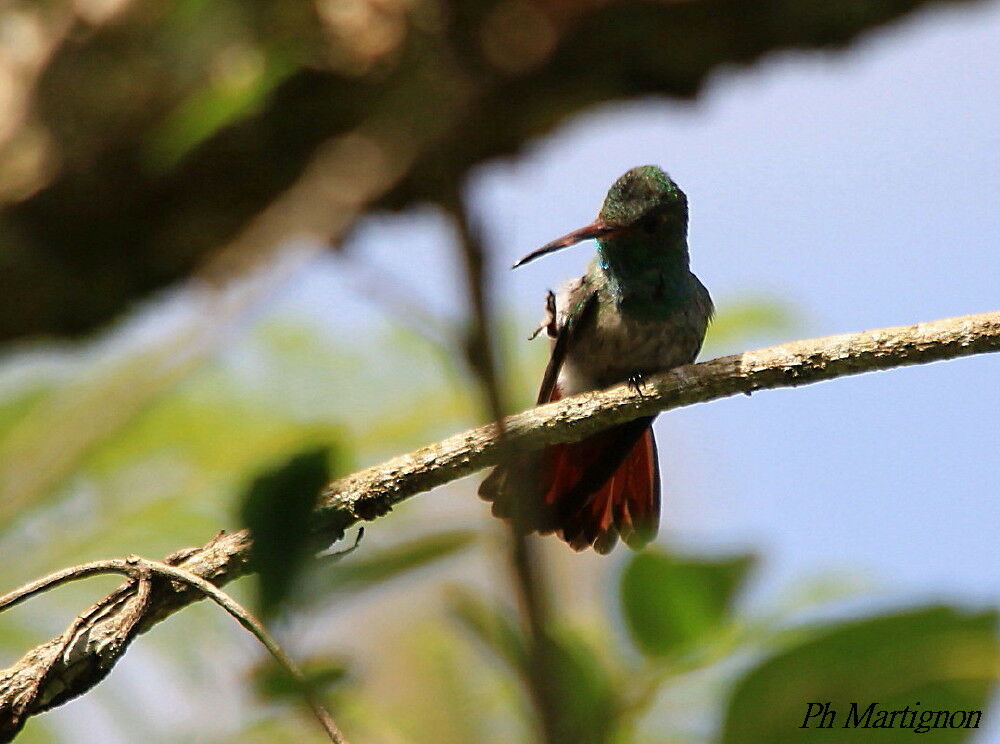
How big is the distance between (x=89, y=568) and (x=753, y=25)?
4.98 metres

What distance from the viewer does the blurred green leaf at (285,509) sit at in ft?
2.98

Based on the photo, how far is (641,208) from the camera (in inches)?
142

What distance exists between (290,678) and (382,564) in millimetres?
134

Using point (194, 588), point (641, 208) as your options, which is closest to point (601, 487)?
point (641, 208)

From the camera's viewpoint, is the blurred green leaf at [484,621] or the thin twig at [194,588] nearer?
the thin twig at [194,588]

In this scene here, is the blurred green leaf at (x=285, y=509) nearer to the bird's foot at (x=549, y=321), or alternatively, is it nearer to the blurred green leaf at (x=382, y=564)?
the blurred green leaf at (x=382, y=564)

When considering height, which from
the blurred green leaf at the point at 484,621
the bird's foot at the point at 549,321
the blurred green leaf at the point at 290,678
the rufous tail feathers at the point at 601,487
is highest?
the blurred green leaf at the point at 290,678

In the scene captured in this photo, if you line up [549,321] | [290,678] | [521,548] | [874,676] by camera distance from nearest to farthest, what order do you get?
1. [521,548]
2. [290,678]
3. [874,676]
4. [549,321]

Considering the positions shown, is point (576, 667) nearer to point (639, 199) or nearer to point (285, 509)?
point (285, 509)

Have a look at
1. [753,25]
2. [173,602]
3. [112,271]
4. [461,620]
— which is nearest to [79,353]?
[112,271]

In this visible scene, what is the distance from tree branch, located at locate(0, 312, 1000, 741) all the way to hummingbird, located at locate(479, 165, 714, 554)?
112cm

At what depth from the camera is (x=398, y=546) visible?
104cm

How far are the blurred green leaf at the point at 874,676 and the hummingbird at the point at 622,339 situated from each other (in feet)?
7.22

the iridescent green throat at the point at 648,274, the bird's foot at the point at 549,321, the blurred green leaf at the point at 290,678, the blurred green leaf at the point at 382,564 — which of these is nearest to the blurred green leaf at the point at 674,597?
the blurred green leaf at the point at 382,564
